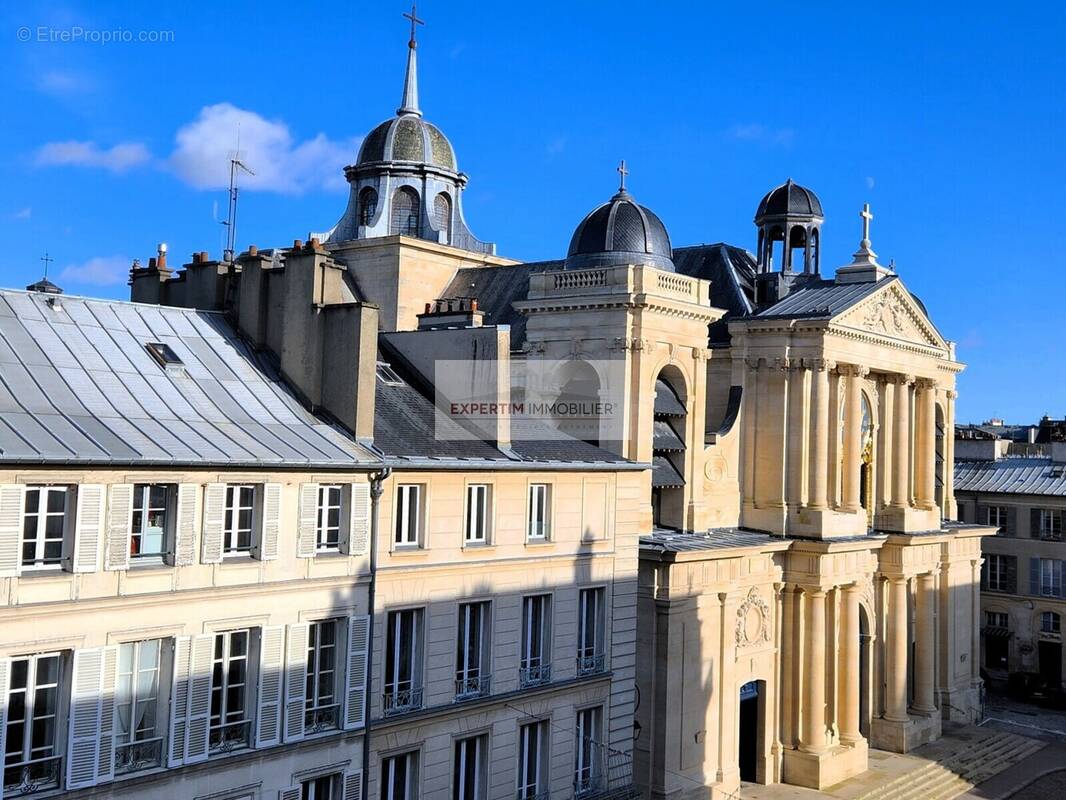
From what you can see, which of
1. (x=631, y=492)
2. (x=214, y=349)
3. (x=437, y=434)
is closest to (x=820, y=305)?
(x=631, y=492)

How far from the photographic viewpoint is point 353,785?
77.9 feet

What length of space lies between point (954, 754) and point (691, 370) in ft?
76.7

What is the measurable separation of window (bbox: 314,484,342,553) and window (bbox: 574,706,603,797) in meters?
8.83

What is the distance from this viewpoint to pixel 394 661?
24.9m

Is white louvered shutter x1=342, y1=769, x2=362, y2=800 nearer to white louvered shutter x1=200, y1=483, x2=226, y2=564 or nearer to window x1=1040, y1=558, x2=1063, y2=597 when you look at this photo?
white louvered shutter x1=200, y1=483, x2=226, y2=564

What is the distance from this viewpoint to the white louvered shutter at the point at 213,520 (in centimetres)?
2145

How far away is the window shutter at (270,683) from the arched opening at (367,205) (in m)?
33.5

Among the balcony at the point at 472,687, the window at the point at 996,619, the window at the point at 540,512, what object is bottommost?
the window at the point at 996,619

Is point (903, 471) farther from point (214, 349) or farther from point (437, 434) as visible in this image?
point (214, 349)

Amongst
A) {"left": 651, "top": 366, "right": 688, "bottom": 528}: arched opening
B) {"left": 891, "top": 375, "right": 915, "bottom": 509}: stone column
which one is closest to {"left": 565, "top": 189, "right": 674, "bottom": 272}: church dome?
{"left": 651, "top": 366, "right": 688, "bottom": 528}: arched opening

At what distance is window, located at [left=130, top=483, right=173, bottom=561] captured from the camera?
20672mm

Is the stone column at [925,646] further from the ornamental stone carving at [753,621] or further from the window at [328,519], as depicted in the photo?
the window at [328,519]

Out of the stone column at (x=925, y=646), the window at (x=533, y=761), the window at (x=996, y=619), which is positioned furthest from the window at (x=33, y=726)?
the window at (x=996, y=619)

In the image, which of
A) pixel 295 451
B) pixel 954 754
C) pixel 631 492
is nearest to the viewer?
pixel 295 451
